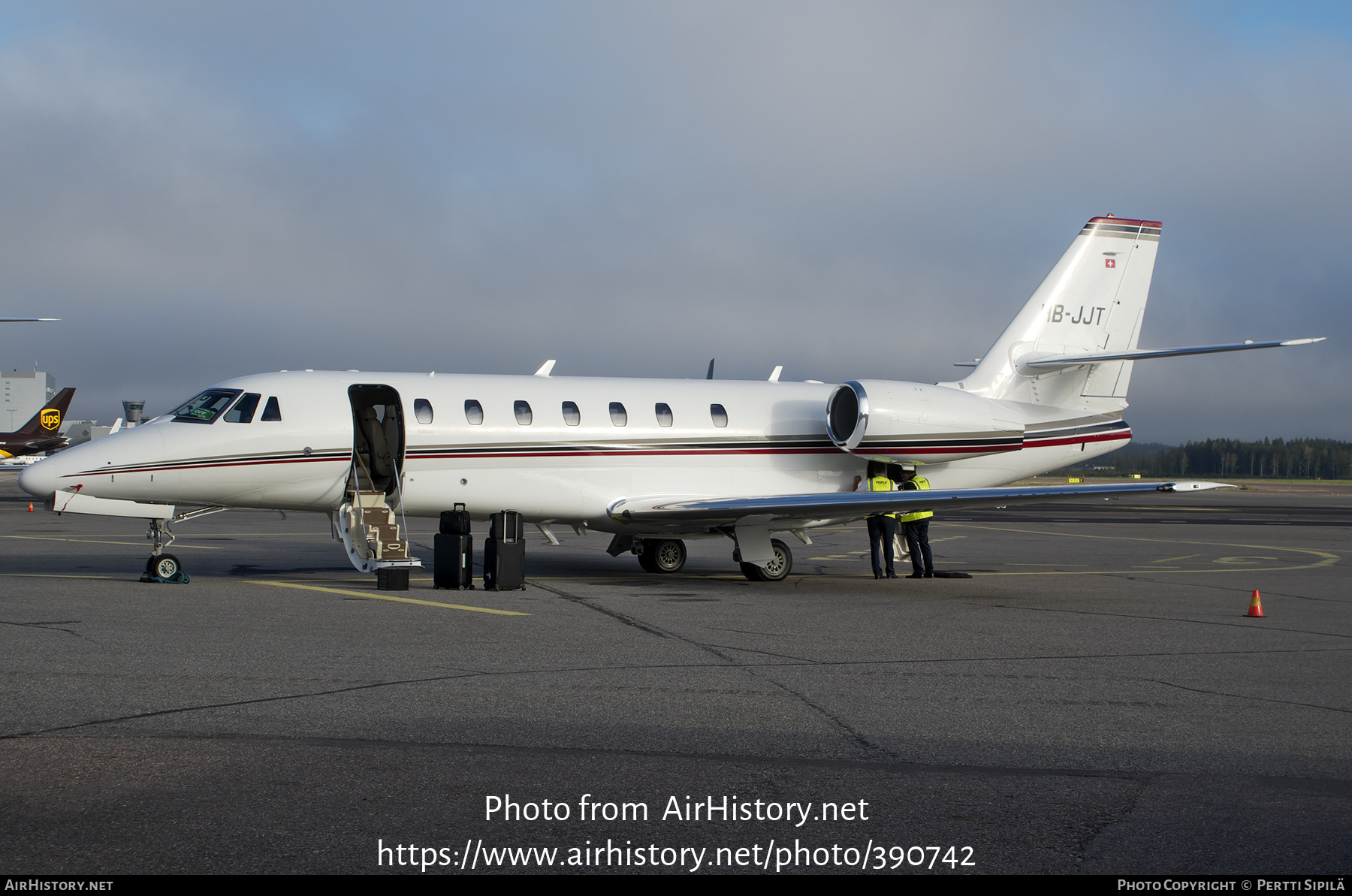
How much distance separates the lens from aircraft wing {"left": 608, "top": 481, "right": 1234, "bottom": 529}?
560 inches

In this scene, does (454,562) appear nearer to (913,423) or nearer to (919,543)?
(919,543)

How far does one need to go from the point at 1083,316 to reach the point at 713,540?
10.3 meters

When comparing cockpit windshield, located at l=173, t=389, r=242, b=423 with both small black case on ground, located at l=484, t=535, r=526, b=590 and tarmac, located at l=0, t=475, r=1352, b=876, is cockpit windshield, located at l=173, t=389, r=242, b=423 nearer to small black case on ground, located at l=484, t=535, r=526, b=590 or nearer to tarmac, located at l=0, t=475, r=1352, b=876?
tarmac, located at l=0, t=475, r=1352, b=876

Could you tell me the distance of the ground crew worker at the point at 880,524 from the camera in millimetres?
17688

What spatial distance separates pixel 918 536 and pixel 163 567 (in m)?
11.4

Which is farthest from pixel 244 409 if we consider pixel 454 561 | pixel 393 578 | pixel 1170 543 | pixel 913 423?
pixel 1170 543

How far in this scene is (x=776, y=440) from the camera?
18.2 meters

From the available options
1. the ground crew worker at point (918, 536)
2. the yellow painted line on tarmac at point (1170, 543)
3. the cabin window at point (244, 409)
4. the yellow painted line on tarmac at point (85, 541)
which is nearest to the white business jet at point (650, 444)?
the cabin window at point (244, 409)

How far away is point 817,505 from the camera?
50.6ft

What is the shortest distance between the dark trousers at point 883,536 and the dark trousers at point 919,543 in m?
0.27

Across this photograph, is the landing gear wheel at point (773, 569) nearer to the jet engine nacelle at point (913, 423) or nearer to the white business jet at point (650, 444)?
the white business jet at point (650, 444)

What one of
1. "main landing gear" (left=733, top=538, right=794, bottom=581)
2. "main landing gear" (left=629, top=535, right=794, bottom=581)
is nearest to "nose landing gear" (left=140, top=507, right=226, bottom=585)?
"main landing gear" (left=629, top=535, right=794, bottom=581)
